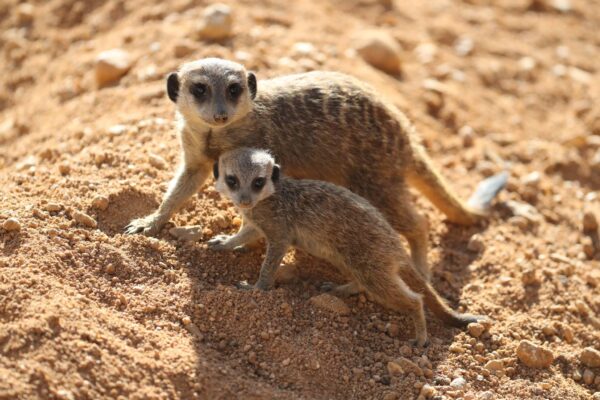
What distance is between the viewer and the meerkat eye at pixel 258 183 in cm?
372

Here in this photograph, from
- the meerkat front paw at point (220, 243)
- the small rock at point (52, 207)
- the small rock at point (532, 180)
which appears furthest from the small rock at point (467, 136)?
the small rock at point (52, 207)

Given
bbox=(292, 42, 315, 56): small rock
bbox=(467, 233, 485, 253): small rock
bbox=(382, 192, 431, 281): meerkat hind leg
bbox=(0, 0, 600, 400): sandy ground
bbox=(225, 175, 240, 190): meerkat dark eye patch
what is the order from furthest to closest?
bbox=(292, 42, 315, 56): small rock < bbox=(467, 233, 485, 253): small rock < bbox=(382, 192, 431, 281): meerkat hind leg < bbox=(225, 175, 240, 190): meerkat dark eye patch < bbox=(0, 0, 600, 400): sandy ground

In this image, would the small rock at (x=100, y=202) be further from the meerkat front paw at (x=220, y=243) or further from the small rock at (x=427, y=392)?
the small rock at (x=427, y=392)

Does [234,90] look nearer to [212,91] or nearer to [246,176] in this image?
[212,91]

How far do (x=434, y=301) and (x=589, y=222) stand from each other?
1.56 meters

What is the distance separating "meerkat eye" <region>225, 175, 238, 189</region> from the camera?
147 inches

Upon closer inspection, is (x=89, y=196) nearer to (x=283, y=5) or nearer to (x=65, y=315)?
(x=65, y=315)

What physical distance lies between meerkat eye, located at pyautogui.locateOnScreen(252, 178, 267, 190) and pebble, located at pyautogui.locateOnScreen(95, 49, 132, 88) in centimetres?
209

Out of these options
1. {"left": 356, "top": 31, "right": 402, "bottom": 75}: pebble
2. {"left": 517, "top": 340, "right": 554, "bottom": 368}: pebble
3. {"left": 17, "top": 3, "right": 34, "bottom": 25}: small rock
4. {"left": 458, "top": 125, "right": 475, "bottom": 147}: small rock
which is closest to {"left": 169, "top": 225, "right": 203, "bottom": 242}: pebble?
{"left": 517, "top": 340, "right": 554, "bottom": 368}: pebble

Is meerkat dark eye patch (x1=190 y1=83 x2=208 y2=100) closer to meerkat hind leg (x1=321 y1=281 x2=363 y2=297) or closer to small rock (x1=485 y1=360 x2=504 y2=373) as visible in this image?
meerkat hind leg (x1=321 y1=281 x2=363 y2=297)

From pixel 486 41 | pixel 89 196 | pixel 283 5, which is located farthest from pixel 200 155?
pixel 486 41

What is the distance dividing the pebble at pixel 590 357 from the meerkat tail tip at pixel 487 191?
1.17m

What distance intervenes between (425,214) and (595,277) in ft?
3.34

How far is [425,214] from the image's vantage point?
4.72 metres
